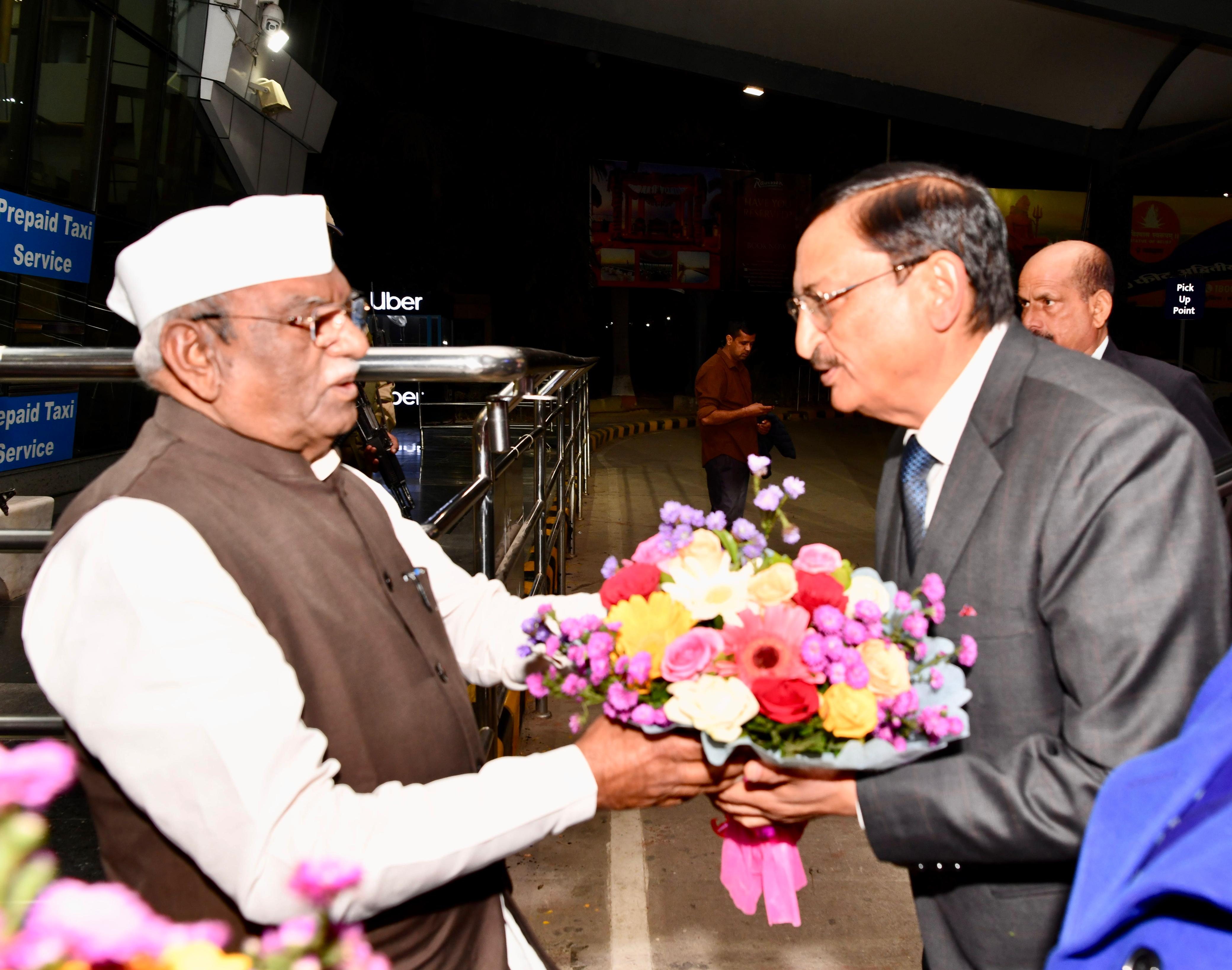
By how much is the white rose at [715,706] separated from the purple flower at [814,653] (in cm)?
9

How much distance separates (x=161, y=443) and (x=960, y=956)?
1.45 metres

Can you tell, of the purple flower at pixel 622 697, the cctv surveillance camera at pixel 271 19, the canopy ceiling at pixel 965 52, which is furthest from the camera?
the cctv surveillance camera at pixel 271 19

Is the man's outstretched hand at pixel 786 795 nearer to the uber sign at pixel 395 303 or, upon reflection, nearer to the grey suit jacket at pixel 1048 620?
the grey suit jacket at pixel 1048 620

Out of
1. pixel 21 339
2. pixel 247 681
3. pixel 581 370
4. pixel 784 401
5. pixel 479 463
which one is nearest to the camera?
pixel 247 681

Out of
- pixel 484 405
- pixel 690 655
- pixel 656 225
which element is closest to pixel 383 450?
pixel 484 405

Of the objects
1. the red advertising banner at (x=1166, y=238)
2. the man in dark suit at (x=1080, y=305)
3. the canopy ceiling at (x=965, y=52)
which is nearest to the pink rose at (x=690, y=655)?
the man in dark suit at (x=1080, y=305)

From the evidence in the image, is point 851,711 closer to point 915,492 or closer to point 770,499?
point 770,499

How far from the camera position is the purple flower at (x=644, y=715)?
1.34m

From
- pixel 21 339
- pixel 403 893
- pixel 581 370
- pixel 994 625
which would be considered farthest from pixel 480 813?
pixel 21 339

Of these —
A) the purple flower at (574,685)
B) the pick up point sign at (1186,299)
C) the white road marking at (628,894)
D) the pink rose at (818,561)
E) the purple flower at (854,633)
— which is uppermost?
the pick up point sign at (1186,299)

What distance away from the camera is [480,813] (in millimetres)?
1247

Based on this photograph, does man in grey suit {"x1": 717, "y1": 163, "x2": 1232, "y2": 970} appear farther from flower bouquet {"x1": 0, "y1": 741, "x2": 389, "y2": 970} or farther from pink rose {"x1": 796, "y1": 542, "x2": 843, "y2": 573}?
flower bouquet {"x1": 0, "y1": 741, "x2": 389, "y2": 970}

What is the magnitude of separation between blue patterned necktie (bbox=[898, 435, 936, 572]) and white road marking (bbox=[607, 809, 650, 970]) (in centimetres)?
185

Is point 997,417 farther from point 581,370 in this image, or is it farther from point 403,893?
point 581,370
